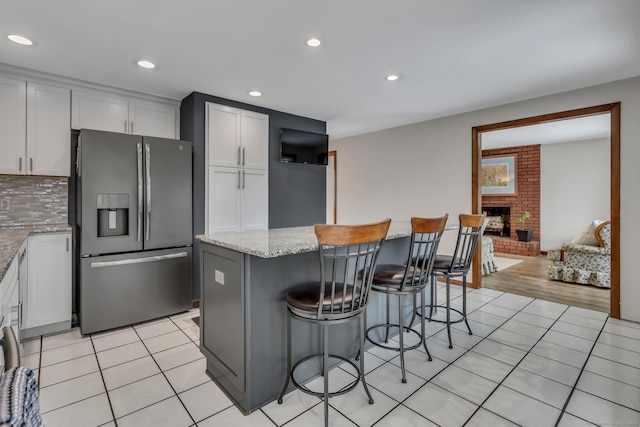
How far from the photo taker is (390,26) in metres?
2.23

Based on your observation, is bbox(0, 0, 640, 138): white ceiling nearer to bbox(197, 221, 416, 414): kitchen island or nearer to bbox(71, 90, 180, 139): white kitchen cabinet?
bbox(71, 90, 180, 139): white kitchen cabinet

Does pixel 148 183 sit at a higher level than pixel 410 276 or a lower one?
higher

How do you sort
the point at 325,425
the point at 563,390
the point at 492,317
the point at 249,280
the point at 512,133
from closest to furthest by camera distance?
1. the point at 325,425
2. the point at 249,280
3. the point at 563,390
4. the point at 492,317
5. the point at 512,133

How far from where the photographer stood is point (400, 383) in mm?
2119

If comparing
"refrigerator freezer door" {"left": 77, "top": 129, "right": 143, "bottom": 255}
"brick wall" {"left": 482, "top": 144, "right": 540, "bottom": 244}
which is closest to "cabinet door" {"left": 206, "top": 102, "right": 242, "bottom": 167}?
"refrigerator freezer door" {"left": 77, "top": 129, "right": 143, "bottom": 255}

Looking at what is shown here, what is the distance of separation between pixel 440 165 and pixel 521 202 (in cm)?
393

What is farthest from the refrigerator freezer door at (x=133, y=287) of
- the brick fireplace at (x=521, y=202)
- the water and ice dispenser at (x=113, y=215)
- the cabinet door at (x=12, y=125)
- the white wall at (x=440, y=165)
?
the brick fireplace at (x=521, y=202)

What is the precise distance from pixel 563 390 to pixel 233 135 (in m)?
3.75

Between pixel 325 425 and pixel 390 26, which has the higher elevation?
pixel 390 26

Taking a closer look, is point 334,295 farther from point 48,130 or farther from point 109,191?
point 48,130

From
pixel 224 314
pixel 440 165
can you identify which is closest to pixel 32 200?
pixel 224 314

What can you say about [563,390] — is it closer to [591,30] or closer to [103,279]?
[591,30]

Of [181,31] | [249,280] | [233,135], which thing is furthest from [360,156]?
[249,280]

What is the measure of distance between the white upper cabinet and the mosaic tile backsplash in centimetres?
20
